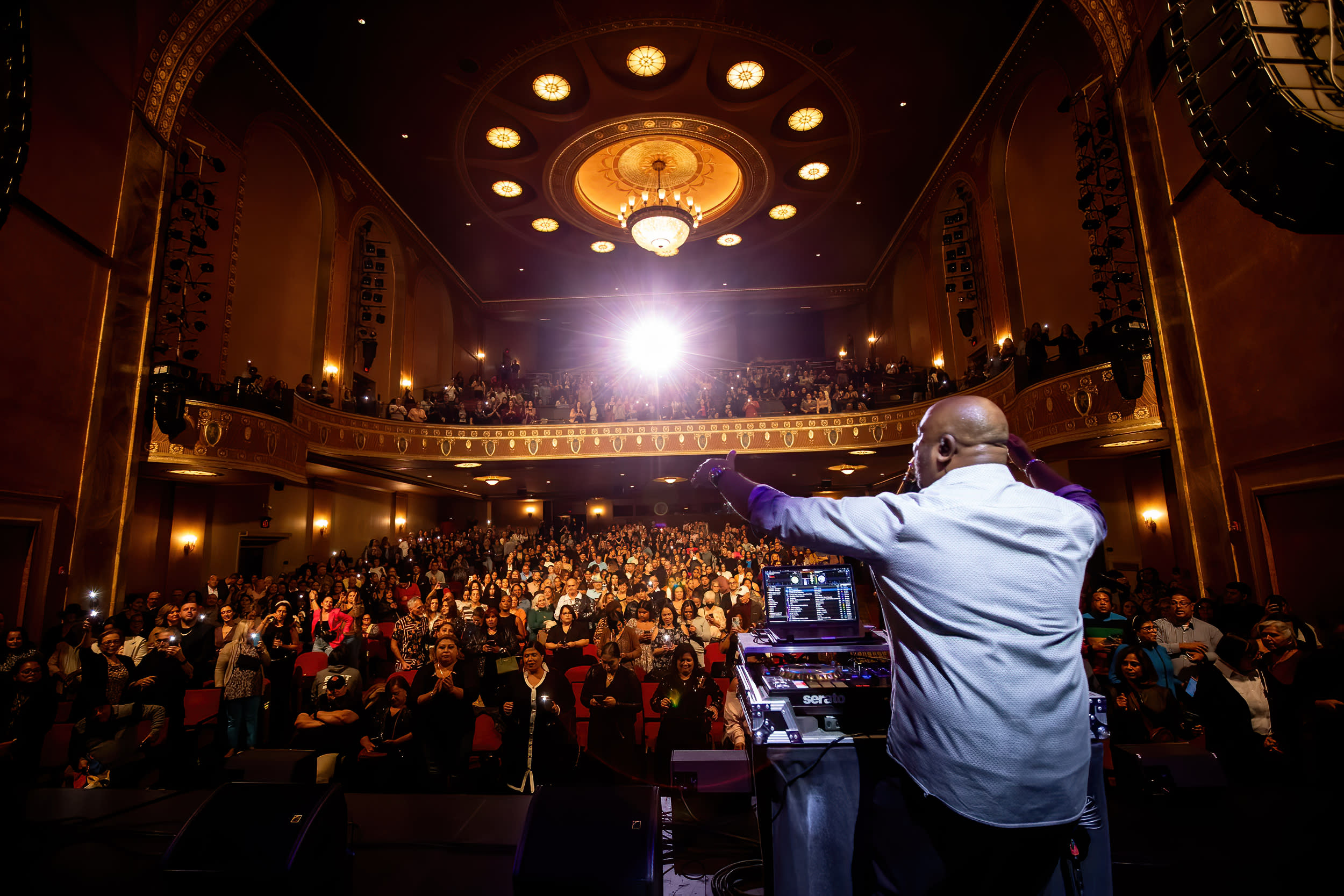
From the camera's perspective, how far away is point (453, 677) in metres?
3.96

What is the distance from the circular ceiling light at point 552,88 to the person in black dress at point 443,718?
30.3 feet

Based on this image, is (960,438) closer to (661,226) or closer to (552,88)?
(661,226)

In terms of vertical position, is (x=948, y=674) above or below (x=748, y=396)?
below

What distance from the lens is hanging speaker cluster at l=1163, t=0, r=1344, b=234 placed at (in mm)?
1948

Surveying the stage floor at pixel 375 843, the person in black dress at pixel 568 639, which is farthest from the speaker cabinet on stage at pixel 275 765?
the person in black dress at pixel 568 639

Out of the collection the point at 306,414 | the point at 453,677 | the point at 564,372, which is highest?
the point at 564,372

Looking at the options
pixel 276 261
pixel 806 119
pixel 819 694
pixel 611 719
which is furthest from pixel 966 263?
pixel 276 261

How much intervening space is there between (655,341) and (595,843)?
58.9 feet

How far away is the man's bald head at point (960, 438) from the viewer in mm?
1299

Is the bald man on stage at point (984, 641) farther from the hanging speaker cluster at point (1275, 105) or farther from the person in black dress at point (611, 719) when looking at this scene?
the person in black dress at point (611, 719)

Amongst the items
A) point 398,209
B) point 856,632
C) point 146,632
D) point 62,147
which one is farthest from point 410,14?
point 856,632

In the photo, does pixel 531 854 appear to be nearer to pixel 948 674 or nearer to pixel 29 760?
pixel 948 674

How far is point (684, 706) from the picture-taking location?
413cm

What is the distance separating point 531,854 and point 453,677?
2.27 m
